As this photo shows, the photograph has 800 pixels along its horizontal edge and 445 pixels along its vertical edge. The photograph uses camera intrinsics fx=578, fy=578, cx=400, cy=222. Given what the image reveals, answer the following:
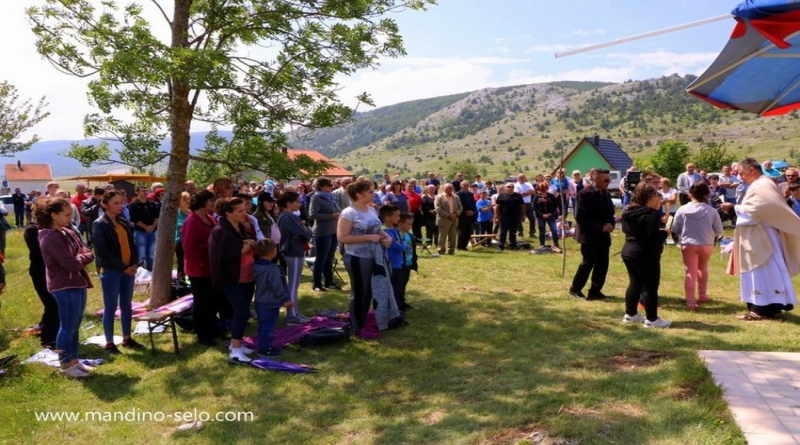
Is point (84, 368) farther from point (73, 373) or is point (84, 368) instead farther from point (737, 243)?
point (737, 243)

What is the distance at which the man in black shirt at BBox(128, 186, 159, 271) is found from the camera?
9953 mm

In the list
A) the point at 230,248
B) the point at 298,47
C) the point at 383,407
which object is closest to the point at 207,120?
the point at 298,47

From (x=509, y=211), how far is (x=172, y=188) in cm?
841

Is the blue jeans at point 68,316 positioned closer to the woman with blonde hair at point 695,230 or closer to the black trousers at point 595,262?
the black trousers at point 595,262

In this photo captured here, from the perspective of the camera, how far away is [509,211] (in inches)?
553

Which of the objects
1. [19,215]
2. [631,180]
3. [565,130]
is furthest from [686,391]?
[565,130]

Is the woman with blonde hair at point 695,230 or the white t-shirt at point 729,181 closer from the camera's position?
the woman with blonde hair at point 695,230

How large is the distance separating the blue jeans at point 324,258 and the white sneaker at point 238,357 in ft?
10.1

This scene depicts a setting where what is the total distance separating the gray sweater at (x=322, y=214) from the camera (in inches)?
339

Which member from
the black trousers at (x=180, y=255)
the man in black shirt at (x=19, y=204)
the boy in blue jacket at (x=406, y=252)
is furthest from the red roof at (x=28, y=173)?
A: the boy in blue jacket at (x=406, y=252)

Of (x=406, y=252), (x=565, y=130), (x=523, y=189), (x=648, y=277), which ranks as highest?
(x=565, y=130)

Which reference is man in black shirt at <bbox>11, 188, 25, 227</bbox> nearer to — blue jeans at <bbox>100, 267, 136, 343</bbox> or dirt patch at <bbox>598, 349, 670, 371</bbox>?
blue jeans at <bbox>100, 267, 136, 343</bbox>

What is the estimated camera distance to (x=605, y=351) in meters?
5.78

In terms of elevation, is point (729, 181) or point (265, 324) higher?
point (729, 181)
